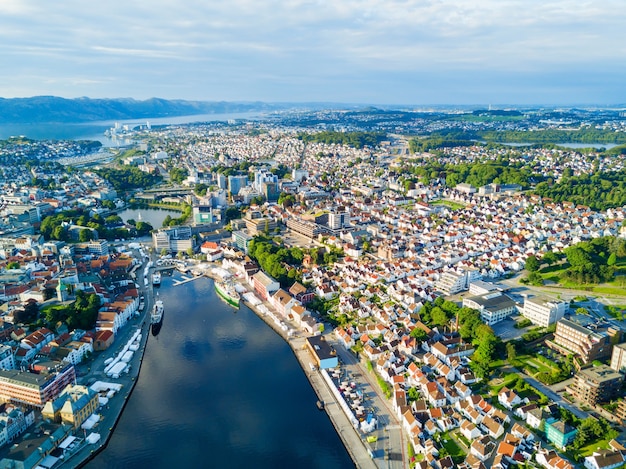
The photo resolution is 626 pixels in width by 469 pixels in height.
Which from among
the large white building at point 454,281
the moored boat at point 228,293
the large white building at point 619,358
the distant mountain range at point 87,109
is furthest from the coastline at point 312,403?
the distant mountain range at point 87,109

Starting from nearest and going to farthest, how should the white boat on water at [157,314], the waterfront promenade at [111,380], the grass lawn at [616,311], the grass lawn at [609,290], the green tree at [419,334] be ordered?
the waterfront promenade at [111,380] < the green tree at [419,334] < the grass lawn at [616,311] < the white boat on water at [157,314] < the grass lawn at [609,290]

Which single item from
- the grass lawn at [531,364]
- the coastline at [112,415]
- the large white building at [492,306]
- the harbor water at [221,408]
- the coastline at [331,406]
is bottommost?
the harbor water at [221,408]

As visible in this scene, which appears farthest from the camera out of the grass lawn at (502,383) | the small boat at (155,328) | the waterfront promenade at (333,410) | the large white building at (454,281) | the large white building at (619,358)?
the large white building at (454,281)

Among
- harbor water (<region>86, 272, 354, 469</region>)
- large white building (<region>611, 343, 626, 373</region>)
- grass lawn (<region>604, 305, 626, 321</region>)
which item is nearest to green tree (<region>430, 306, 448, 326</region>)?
large white building (<region>611, 343, 626, 373</region>)

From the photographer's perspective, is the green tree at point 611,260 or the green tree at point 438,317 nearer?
the green tree at point 438,317

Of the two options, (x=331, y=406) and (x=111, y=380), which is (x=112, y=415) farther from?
(x=331, y=406)

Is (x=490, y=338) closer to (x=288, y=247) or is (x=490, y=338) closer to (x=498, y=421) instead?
(x=498, y=421)

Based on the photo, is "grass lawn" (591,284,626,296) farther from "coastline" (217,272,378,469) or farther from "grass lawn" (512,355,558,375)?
"coastline" (217,272,378,469)

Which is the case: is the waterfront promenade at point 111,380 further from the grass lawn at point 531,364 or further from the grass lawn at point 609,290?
the grass lawn at point 609,290
